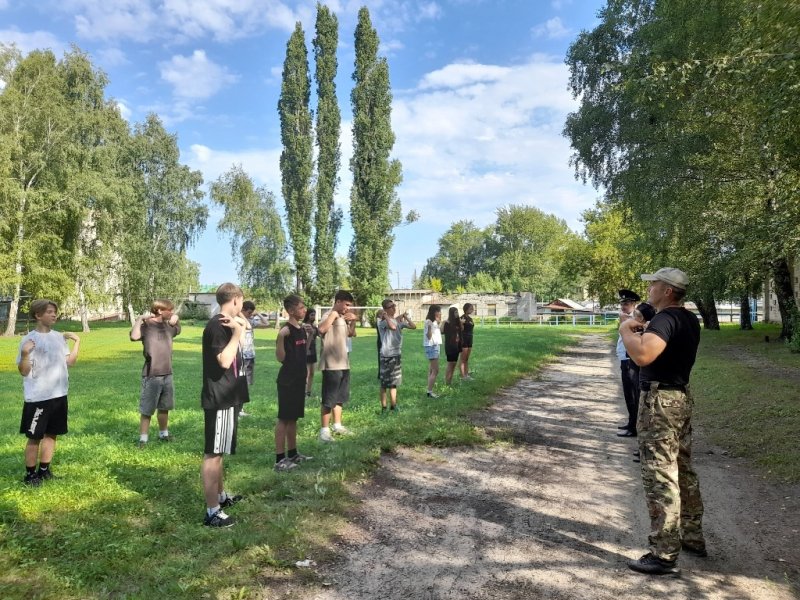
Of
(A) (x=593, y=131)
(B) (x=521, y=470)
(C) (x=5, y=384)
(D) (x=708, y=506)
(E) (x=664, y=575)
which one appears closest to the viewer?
(E) (x=664, y=575)

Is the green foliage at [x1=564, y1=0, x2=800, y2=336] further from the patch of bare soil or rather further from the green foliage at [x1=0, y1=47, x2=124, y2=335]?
the green foliage at [x1=0, y1=47, x2=124, y2=335]

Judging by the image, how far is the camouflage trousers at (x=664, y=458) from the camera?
12.3ft

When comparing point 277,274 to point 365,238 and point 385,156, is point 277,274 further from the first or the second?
point 385,156

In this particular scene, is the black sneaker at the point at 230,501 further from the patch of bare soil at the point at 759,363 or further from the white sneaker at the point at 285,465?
the patch of bare soil at the point at 759,363

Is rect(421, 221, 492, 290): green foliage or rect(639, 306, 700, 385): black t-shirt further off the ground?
rect(421, 221, 492, 290): green foliage

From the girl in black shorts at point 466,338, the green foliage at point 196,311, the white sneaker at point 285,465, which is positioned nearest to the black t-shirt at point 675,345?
the white sneaker at point 285,465

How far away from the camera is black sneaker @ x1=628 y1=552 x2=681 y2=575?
3.72 meters

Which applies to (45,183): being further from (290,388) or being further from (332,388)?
(290,388)

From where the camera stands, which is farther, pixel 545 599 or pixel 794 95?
pixel 794 95

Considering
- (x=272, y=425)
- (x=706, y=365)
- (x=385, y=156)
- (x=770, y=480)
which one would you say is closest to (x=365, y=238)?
(x=385, y=156)

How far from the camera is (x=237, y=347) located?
450cm

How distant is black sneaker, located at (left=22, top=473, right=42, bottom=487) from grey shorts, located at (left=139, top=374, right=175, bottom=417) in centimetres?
174

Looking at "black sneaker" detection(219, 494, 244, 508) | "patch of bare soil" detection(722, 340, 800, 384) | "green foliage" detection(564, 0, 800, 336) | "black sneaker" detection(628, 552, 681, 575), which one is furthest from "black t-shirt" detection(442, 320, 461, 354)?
"black sneaker" detection(628, 552, 681, 575)

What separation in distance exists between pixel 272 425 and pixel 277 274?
44895 millimetres
